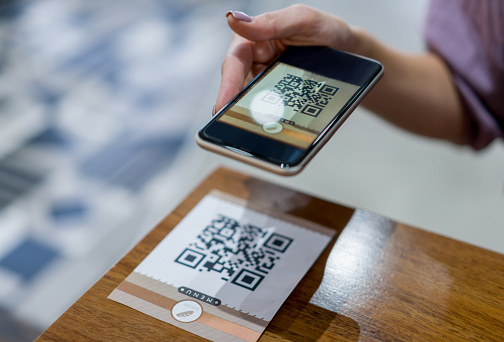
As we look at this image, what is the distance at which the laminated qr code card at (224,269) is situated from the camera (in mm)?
441

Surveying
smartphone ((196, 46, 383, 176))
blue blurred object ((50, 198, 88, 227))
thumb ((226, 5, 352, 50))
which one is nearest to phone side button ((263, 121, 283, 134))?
smartphone ((196, 46, 383, 176))

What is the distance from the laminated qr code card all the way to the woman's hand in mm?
124

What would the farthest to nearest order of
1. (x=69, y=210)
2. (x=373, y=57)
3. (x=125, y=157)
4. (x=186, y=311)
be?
(x=125, y=157) → (x=69, y=210) → (x=373, y=57) → (x=186, y=311)

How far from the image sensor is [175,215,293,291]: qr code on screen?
1.59ft

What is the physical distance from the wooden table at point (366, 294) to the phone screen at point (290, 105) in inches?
5.0

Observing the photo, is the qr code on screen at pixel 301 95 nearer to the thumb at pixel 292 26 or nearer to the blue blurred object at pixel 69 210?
the thumb at pixel 292 26

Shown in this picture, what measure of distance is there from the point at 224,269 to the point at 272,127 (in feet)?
0.45

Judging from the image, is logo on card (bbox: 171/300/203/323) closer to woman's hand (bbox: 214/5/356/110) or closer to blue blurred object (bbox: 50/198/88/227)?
woman's hand (bbox: 214/5/356/110)

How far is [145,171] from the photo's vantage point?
4.19ft

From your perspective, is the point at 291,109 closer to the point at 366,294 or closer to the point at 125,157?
the point at 366,294

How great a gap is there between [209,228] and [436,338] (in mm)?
227

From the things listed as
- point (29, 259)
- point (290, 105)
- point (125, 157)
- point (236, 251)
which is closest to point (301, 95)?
point (290, 105)

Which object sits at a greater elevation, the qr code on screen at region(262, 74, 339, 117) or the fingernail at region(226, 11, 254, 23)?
the fingernail at region(226, 11, 254, 23)

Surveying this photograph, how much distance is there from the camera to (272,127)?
1.48 ft
